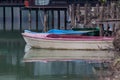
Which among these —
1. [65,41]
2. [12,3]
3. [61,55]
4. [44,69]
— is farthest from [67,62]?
[12,3]

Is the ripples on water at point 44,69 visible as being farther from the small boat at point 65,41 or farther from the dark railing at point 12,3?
the dark railing at point 12,3

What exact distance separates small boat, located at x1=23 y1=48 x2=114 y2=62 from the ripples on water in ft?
0.79

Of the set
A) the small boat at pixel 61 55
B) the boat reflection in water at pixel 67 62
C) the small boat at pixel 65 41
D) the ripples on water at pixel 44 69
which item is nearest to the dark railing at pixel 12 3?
the small boat at pixel 65 41

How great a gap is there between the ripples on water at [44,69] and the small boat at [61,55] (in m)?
0.24

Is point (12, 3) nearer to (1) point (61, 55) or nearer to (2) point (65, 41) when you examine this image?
(2) point (65, 41)

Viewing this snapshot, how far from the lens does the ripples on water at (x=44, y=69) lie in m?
17.2

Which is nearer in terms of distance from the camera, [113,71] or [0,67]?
[113,71]

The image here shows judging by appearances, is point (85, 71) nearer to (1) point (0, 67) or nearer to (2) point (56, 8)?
(1) point (0, 67)

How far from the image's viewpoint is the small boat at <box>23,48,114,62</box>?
21.9m

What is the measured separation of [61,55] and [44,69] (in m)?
4.34

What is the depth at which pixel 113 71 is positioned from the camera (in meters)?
8.38

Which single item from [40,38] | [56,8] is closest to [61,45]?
[40,38]

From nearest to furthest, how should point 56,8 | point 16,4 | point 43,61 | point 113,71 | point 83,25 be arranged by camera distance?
point 113,71
point 43,61
point 83,25
point 56,8
point 16,4

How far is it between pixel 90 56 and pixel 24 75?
5.61 m
